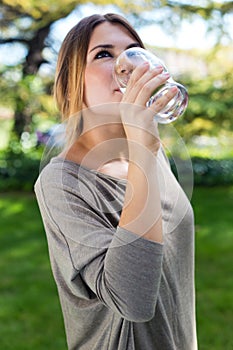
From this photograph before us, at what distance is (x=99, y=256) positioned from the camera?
2.83ft

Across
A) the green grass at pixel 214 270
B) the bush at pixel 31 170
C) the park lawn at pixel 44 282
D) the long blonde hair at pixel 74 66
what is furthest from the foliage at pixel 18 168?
the long blonde hair at pixel 74 66

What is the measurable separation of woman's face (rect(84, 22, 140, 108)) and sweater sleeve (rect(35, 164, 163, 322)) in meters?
0.15

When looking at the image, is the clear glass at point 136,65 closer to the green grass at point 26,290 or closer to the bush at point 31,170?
the green grass at point 26,290

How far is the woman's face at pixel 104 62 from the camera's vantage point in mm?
950

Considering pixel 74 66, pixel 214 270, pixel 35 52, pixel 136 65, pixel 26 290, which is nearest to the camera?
pixel 136 65

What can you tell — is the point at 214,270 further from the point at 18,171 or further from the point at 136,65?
the point at 136,65

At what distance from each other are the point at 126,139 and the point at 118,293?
21 centimetres

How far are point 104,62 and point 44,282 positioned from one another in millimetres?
3865

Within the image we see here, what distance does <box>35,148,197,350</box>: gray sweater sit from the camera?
829mm

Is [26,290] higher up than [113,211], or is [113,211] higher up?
[113,211]

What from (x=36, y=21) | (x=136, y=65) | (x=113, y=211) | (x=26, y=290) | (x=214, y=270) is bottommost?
(x=36, y=21)

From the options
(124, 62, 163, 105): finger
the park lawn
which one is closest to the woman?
(124, 62, 163, 105): finger

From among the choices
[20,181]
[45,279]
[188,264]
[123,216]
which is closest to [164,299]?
[188,264]

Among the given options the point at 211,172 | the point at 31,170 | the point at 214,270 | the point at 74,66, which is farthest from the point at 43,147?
the point at 74,66
